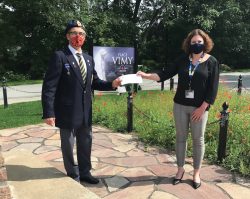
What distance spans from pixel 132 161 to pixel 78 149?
52.8 inches

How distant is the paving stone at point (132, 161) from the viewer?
550 centimetres

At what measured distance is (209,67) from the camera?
14.0ft

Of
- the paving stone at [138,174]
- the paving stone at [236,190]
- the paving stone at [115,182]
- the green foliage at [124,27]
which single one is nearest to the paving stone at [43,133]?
the paving stone at [138,174]

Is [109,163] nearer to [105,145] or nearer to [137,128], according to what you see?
[105,145]

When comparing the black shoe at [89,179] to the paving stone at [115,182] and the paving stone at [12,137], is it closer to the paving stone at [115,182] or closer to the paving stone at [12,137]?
the paving stone at [115,182]

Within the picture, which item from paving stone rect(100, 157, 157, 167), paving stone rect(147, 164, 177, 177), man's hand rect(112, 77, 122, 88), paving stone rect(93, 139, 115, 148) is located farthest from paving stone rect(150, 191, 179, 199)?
paving stone rect(93, 139, 115, 148)

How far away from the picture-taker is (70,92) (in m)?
4.13

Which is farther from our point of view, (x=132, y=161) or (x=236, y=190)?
(x=132, y=161)

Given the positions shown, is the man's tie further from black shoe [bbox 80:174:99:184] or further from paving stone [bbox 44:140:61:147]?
paving stone [bbox 44:140:61:147]

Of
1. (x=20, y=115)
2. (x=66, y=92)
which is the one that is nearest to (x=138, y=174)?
(x=66, y=92)

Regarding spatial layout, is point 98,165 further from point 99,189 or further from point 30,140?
point 30,140

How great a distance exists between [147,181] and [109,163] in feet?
3.05

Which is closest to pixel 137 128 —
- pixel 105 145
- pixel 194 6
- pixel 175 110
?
pixel 105 145

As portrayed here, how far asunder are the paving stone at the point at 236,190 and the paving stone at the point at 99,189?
148 centimetres
